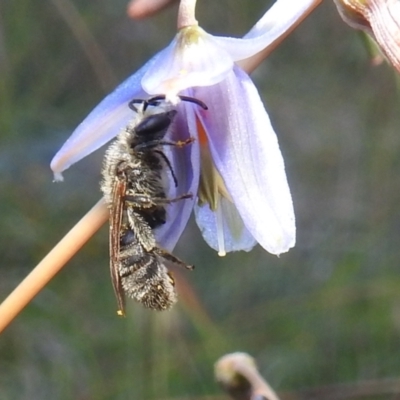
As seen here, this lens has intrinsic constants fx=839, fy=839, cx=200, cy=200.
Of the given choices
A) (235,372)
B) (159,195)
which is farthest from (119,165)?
(235,372)

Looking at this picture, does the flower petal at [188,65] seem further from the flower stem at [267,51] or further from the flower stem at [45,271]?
the flower stem at [45,271]

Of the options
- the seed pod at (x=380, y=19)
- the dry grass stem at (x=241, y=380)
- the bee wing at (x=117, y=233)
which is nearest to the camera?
the seed pod at (x=380, y=19)

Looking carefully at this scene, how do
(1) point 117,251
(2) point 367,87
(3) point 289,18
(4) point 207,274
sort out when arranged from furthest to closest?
(2) point 367,87 < (4) point 207,274 < (1) point 117,251 < (3) point 289,18

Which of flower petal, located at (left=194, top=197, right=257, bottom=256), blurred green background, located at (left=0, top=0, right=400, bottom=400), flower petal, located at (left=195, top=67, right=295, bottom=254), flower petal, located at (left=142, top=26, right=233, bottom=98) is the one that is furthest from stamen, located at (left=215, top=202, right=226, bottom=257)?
blurred green background, located at (left=0, top=0, right=400, bottom=400)

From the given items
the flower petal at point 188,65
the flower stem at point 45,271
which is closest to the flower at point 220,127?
the flower petal at point 188,65

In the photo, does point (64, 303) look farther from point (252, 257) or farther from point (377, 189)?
point (377, 189)

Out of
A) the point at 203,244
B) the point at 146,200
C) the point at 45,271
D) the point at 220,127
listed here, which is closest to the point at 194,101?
the point at 220,127
